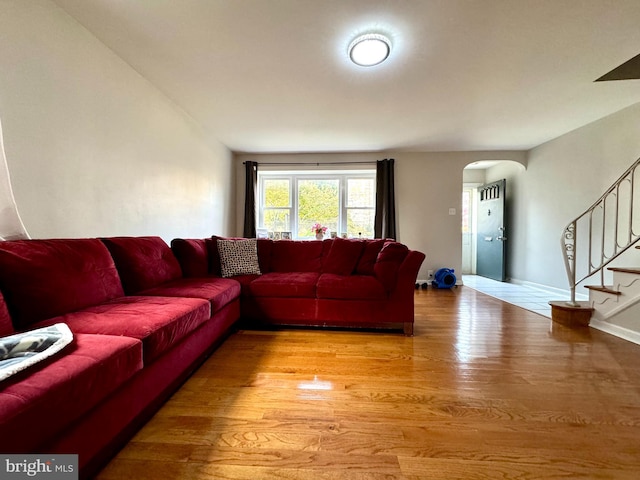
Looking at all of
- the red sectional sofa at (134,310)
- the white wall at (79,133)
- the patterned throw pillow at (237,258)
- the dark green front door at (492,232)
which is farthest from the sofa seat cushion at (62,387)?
the dark green front door at (492,232)

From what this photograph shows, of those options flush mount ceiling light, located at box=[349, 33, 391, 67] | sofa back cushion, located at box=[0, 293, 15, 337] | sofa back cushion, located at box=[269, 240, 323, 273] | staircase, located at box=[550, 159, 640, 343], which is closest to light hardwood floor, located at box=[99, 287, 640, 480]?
staircase, located at box=[550, 159, 640, 343]

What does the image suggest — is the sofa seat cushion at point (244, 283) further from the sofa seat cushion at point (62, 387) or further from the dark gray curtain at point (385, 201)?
the dark gray curtain at point (385, 201)

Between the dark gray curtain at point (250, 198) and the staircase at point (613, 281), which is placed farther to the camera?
the dark gray curtain at point (250, 198)

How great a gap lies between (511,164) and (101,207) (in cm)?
640

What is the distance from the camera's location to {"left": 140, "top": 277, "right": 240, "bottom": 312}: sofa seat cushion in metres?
1.87

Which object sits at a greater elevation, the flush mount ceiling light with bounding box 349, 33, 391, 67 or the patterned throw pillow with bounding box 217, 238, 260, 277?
the flush mount ceiling light with bounding box 349, 33, 391, 67

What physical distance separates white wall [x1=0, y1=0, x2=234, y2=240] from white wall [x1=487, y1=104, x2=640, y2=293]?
17.1ft

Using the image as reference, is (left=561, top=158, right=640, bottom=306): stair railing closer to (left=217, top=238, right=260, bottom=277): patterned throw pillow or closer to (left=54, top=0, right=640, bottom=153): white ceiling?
(left=54, top=0, right=640, bottom=153): white ceiling

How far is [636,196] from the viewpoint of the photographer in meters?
2.96

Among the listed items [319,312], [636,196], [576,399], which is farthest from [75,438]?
[636,196]

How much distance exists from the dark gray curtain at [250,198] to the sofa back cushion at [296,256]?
1702 millimetres

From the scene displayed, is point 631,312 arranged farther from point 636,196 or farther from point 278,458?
point 278,458

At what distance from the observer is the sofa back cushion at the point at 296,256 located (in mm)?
3145

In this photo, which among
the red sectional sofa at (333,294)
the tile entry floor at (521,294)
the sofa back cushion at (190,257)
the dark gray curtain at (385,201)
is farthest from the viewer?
the dark gray curtain at (385,201)
